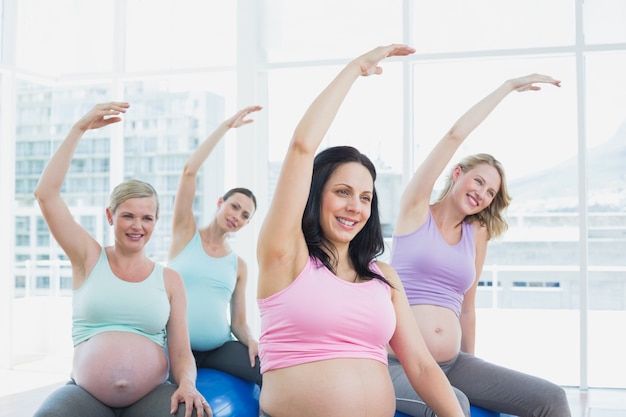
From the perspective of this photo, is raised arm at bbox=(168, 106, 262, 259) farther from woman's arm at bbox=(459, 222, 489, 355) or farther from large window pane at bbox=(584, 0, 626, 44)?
large window pane at bbox=(584, 0, 626, 44)

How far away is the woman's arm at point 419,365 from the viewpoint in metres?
1.88

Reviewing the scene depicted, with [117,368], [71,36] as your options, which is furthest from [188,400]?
[71,36]

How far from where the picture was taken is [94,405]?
227 cm

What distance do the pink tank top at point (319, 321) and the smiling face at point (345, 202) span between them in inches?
4.3

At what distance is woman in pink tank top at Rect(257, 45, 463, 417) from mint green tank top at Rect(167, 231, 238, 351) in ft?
4.34

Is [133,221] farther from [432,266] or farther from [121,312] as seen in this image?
[432,266]

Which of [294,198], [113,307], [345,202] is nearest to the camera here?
[294,198]

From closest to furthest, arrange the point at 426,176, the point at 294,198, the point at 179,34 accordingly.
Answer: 1. the point at 294,198
2. the point at 426,176
3. the point at 179,34

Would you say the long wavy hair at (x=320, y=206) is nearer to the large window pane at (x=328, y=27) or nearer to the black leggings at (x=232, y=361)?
the black leggings at (x=232, y=361)

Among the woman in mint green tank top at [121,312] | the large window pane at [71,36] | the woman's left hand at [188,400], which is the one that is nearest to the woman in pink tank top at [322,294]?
the woman's left hand at [188,400]

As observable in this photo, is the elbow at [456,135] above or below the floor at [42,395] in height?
above

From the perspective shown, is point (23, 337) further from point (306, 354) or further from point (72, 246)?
point (306, 354)

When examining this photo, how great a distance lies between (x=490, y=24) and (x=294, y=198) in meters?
3.58

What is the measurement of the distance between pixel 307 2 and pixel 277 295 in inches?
149
